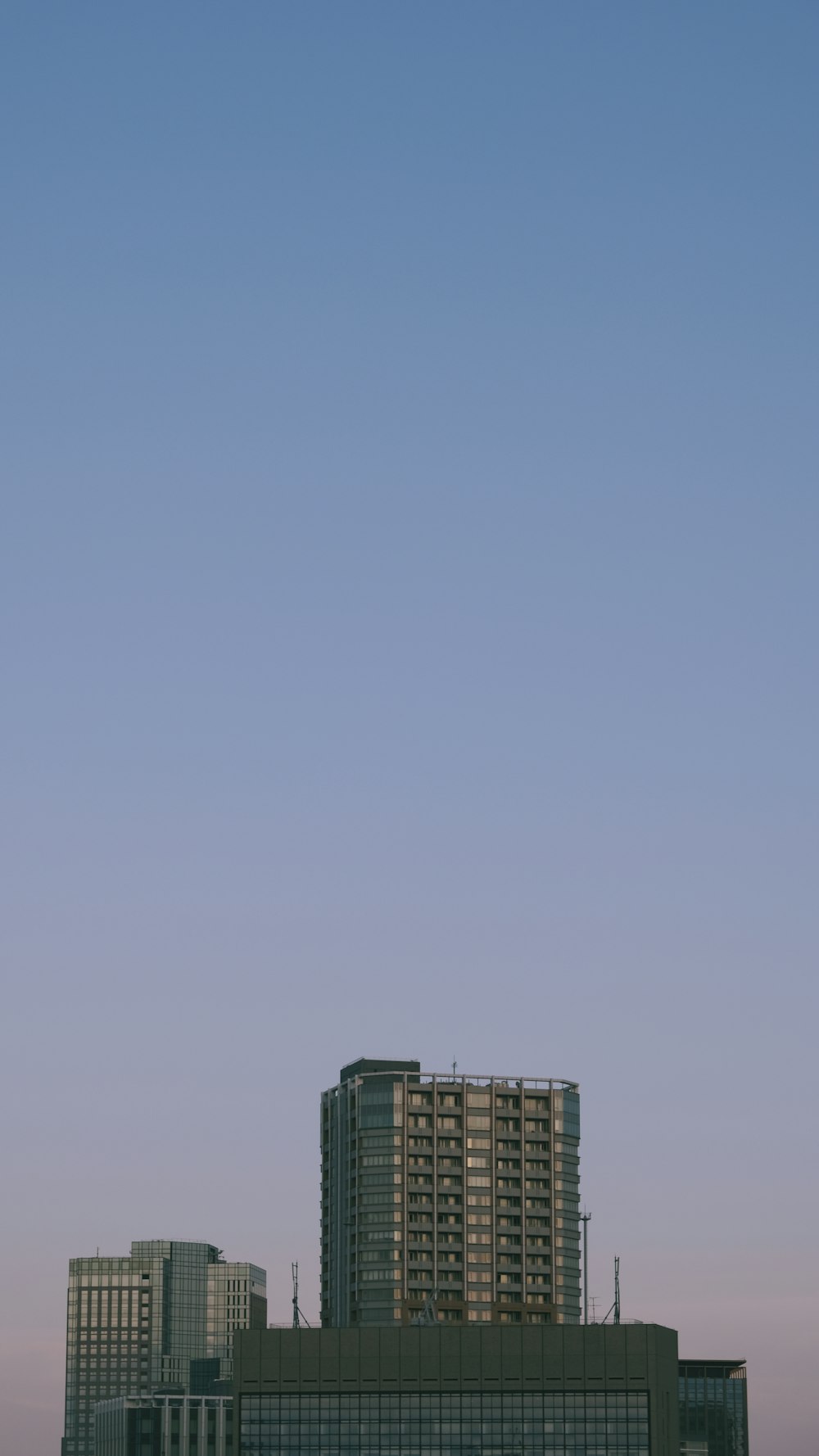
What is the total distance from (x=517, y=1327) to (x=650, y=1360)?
12117 millimetres

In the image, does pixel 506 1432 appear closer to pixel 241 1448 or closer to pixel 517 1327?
pixel 517 1327

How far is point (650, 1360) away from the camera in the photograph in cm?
19988

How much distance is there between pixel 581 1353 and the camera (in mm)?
199875

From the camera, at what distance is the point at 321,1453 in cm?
19988

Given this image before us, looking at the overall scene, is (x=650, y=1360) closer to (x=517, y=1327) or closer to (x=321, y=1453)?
(x=517, y=1327)

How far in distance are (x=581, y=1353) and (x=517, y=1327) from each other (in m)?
6.12

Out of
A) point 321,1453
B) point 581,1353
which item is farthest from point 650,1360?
point 321,1453

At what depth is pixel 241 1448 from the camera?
19962cm

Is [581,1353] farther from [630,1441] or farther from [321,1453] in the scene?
[321,1453]

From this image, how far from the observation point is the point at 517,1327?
200 meters

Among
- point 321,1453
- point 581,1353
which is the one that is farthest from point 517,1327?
point 321,1453

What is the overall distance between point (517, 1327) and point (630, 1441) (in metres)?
14.2

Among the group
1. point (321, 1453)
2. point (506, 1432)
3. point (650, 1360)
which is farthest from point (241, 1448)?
point (650, 1360)

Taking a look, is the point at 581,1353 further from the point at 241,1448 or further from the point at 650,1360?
the point at 241,1448
